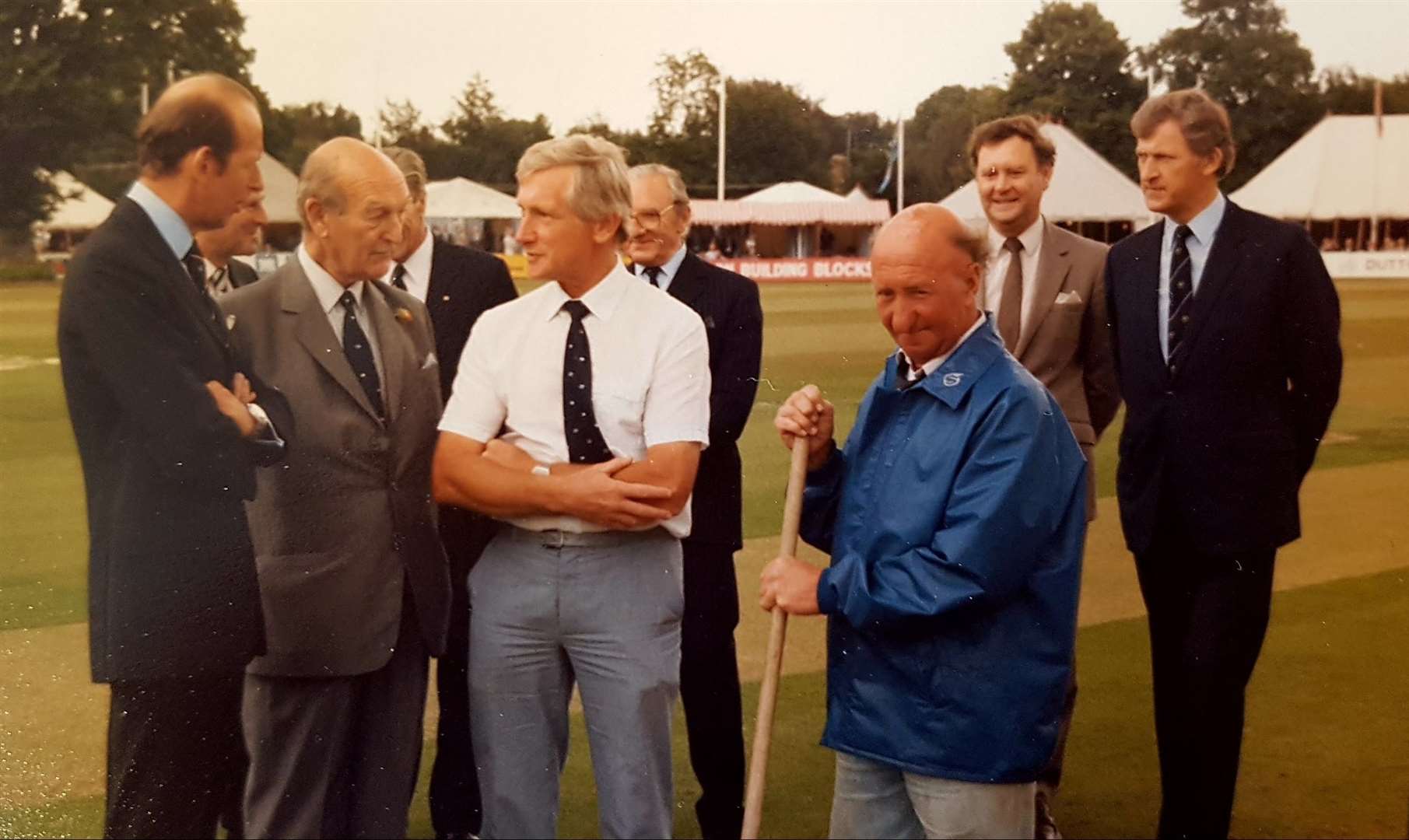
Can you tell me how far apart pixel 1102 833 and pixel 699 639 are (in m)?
1.26

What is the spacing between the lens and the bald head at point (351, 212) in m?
2.93

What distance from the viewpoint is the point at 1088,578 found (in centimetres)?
609

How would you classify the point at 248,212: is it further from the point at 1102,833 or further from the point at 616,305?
the point at 1102,833

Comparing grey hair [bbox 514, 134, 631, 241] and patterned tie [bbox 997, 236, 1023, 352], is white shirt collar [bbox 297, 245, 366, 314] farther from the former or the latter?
patterned tie [bbox 997, 236, 1023, 352]

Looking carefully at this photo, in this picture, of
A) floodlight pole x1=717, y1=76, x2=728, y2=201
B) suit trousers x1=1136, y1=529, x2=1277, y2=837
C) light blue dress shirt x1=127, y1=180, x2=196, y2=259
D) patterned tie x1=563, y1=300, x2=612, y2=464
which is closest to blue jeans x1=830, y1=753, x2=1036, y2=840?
patterned tie x1=563, y1=300, x2=612, y2=464

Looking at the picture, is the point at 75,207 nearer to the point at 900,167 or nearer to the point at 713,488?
the point at 713,488

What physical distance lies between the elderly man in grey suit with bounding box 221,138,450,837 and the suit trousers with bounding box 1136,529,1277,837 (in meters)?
1.91

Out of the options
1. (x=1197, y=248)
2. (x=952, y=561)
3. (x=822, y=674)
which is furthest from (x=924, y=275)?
(x=822, y=674)

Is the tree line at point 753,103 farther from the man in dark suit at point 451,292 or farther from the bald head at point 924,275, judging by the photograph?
the bald head at point 924,275

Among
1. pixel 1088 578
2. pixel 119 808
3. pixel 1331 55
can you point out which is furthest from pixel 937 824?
pixel 1088 578

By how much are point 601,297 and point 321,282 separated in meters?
0.62

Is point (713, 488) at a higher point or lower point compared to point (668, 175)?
A: lower

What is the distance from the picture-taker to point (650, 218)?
3449 mm

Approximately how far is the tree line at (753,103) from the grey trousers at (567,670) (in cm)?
101
